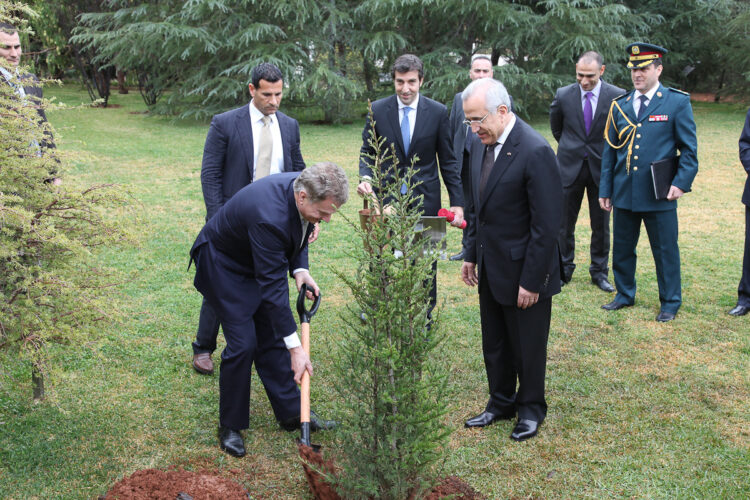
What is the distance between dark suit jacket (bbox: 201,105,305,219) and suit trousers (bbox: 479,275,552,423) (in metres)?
2.10

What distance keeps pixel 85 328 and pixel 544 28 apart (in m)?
18.9

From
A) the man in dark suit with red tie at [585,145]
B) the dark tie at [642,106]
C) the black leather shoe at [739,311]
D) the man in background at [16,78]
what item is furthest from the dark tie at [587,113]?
the man in background at [16,78]

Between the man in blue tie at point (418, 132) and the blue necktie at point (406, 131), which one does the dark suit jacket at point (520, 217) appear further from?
the blue necktie at point (406, 131)

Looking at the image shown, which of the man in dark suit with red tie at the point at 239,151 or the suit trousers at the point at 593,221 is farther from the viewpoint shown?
the suit trousers at the point at 593,221

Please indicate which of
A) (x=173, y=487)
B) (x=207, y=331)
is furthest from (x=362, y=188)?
(x=173, y=487)

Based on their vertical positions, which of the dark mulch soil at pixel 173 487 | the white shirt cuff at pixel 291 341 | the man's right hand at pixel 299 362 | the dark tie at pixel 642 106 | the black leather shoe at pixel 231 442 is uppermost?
the dark tie at pixel 642 106

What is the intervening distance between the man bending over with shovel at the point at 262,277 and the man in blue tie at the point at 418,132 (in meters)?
1.51

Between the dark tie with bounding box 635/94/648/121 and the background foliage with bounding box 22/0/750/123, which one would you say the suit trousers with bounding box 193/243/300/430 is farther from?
the background foliage with bounding box 22/0/750/123

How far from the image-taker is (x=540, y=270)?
3900 mm

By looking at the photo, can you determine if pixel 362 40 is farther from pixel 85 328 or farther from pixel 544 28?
pixel 85 328

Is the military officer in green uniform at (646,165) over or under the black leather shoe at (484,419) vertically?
over

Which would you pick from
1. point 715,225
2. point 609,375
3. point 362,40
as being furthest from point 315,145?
point 609,375

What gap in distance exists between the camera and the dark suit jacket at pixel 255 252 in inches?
145

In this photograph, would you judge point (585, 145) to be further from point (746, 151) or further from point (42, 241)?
point (42, 241)
